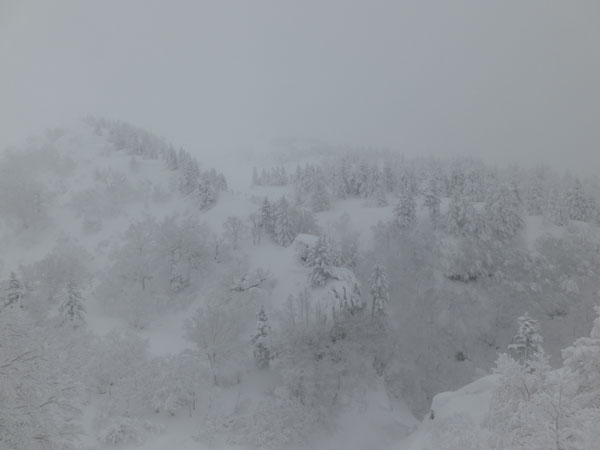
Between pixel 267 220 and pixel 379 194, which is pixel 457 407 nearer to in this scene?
pixel 267 220

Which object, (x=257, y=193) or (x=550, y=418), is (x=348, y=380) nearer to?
(x=550, y=418)

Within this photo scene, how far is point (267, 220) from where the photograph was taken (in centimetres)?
6109

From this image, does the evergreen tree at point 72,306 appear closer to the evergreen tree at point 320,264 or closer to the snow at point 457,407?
the evergreen tree at point 320,264

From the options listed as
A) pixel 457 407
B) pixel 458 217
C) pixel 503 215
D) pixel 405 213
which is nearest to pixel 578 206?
pixel 503 215

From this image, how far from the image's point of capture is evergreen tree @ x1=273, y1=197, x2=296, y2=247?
193 feet

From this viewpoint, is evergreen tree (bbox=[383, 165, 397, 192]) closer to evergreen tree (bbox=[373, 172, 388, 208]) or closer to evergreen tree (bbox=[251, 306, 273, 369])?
evergreen tree (bbox=[373, 172, 388, 208])

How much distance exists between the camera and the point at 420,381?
152 ft

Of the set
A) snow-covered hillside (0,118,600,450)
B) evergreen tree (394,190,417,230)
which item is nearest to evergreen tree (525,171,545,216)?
Result: snow-covered hillside (0,118,600,450)

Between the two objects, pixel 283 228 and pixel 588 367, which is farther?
pixel 283 228

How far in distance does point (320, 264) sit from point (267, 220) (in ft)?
56.2

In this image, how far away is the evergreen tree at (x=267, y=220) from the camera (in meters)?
60.8

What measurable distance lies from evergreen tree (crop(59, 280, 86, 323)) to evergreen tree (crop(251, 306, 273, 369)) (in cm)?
1998

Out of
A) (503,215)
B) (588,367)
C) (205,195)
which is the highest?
(588,367)

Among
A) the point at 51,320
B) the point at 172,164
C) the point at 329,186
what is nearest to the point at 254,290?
the point at 51,320
